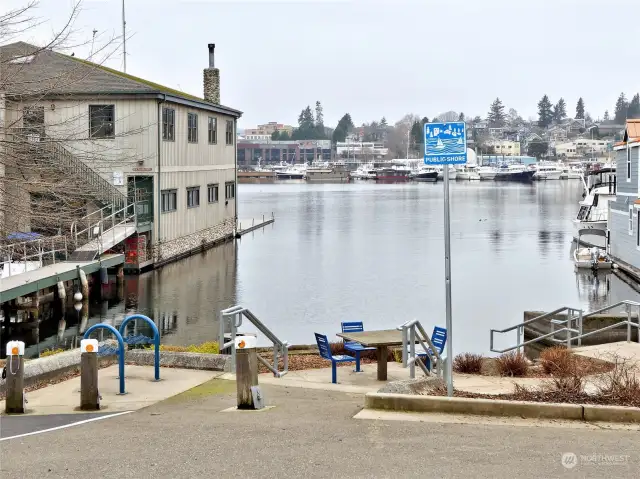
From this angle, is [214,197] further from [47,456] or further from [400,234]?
[47,456]

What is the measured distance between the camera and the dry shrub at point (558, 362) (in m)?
14.3

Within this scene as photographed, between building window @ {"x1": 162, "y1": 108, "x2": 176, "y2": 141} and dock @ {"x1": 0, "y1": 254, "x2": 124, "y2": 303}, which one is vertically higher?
building window @ {"x1": 162, "y1": 108, "x2": 176, "y2": 141}

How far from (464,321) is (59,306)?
44.2ft

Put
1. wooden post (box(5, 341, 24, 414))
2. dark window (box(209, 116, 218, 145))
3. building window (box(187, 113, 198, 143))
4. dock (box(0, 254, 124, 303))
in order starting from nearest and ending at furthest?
wooden post (box(5, 341, 24, 414)) < dock (box(0, 254, 124, 303)) < building window (box(187, 113, 198, 143)) < dark window (box(209, 116, 218, 145))

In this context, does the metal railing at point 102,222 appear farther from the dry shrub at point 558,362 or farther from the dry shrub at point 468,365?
the dry shrub at point 558,362

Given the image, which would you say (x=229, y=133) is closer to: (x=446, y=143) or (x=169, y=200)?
(x=169, y=200)

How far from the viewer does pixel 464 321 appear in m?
29.8

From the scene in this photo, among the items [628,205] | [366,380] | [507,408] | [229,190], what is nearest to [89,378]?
[507,408]

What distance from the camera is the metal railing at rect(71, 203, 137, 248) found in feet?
121

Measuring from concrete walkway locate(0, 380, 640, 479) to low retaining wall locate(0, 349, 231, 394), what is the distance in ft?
10.8

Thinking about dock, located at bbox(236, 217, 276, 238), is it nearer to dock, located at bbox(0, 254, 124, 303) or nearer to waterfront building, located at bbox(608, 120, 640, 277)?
dock, located at bbox(0, 254, 124, 303)

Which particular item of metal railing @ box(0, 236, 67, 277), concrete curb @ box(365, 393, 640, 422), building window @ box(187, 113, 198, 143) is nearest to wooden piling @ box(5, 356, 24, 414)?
concrete curb @ box(365, 393, 640, 422)

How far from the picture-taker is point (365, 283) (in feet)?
129

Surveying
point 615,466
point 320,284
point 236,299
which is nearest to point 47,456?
point 615,466
